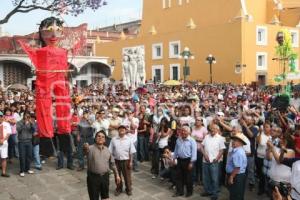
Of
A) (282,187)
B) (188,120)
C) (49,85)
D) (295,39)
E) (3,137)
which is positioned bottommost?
(282,187)

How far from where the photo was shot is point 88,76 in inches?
1103

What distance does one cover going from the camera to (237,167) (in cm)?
718

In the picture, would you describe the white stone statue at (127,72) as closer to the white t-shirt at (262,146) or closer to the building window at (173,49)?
the white t-shirt at (262,146)

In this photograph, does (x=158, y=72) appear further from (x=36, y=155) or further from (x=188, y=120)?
(x=188, y=120)

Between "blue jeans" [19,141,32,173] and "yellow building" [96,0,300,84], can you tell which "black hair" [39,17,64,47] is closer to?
"blue jeans" [19,141,32,173]

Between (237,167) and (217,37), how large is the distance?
26.9 meters

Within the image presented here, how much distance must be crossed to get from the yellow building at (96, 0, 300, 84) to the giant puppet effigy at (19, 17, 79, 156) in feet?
85.1

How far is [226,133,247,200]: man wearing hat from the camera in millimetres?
7172

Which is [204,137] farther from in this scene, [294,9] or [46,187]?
[294,9]

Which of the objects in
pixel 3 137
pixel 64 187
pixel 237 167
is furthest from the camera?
pixel 3 137

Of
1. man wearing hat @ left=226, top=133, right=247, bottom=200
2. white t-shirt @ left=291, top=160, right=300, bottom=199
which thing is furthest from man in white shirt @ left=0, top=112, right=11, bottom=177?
white t-shirt @ left=291, top=160, right=300, bottom=199

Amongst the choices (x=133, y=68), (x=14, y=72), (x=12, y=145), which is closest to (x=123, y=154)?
(x=12, y=145)

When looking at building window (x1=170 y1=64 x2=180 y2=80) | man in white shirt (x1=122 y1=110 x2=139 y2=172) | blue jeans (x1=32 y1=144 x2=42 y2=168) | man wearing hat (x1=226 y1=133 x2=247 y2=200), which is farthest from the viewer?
building window (x1=170 y1=64 x2=180 y2=80)

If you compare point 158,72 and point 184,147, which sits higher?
point 158,72
